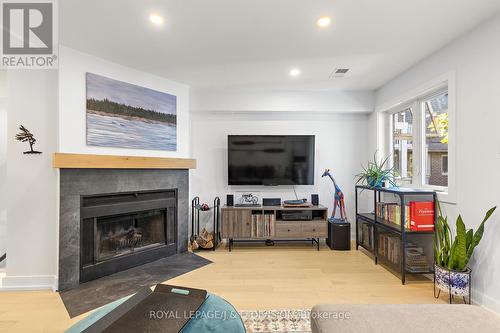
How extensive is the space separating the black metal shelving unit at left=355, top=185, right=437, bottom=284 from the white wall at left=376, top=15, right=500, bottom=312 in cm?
36

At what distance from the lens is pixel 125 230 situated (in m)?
2.90

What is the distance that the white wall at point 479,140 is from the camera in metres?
1.89

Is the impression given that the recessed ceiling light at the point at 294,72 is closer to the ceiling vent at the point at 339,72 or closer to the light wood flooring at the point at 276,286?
the ceiling vent at the point at 339,72

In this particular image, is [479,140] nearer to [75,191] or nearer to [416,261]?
[416,261]

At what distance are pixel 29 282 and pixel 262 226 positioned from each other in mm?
2586

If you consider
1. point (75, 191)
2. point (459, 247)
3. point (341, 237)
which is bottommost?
point (341, 237)

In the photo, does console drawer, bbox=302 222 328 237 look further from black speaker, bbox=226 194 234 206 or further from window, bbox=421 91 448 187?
window, bbox=421 91 448 187

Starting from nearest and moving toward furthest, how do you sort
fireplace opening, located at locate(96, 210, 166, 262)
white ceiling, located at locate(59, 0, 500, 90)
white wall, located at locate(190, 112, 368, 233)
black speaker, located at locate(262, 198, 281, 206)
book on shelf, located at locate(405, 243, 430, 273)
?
white ceiling, located at locate(59, 0, 500, 90) → book on shelf, located at locate(405, 243, 430, 273) → fireplace opening, located at locate(96, 210, 166, 262) → black speaker, located at locate(262, 198, 281, 206) → white wall, located at locate(190, 112, 368, 233)

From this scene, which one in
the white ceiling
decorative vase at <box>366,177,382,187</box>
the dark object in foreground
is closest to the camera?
the dark object in foreground

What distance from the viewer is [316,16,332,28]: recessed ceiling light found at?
6.18ft

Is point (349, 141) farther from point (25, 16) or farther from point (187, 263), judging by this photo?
point (25, 16)

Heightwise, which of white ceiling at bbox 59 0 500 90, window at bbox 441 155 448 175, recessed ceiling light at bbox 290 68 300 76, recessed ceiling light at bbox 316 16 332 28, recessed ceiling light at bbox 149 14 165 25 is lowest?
window at bbox 441 155 448 175

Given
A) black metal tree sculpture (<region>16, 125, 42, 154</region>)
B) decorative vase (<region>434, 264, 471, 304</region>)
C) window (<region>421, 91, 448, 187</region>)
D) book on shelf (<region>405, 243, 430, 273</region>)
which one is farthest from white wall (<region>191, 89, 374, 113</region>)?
decorative vase (<region>434, 264, 471, 304</region>)

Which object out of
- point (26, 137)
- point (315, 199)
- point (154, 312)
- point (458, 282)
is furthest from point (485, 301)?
point (26, 137)
